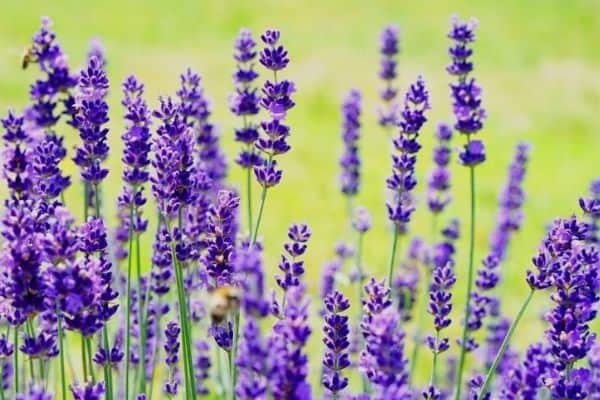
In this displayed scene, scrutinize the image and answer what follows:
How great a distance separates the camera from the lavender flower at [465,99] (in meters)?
2.84

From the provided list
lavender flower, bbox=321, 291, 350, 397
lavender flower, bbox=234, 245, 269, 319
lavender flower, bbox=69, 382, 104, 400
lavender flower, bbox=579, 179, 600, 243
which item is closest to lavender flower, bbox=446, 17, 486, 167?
lavender flower, bbox=579, 179, 600, 243

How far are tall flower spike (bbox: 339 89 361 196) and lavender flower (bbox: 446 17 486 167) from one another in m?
1.36

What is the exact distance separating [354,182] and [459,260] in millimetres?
5029

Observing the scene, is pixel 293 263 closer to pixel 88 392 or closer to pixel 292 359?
pixel 88 392

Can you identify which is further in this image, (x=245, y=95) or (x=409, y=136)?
(x=245, y=95)

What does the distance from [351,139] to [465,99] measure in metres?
1.57

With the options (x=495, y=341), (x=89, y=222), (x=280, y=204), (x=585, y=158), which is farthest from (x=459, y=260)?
(x=89, y=222)

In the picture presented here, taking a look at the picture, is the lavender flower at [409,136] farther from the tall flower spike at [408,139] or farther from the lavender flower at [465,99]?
the lavender flower at [465,99]

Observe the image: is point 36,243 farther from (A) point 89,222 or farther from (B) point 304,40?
(B) point 304,40

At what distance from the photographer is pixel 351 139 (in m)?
4.41

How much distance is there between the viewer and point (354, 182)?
4.50 metres

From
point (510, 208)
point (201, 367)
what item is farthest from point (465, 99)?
point (510, 208)

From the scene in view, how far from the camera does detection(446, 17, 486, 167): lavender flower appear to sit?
2.84m

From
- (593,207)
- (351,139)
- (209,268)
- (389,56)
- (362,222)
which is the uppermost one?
(389,56)
